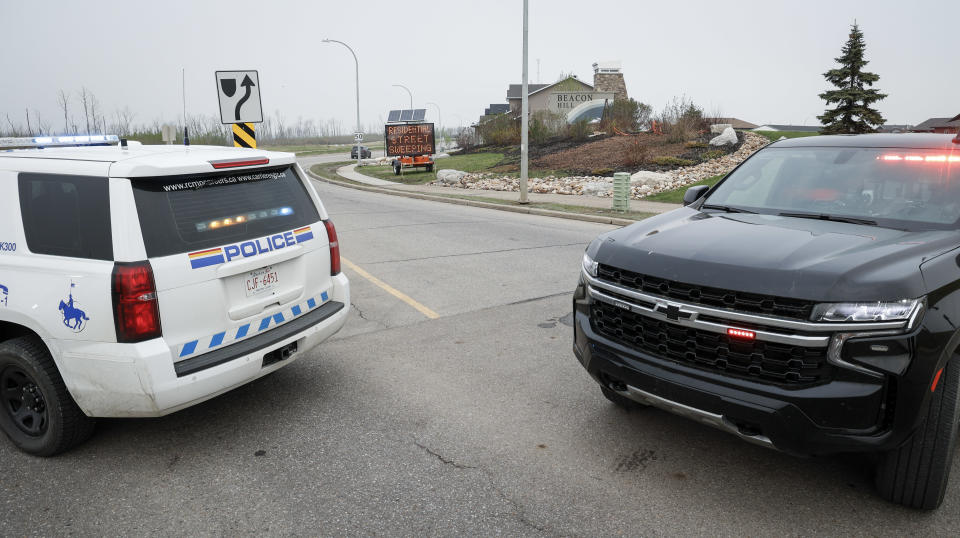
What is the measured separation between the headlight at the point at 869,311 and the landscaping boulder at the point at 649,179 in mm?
18657

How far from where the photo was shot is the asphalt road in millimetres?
3123

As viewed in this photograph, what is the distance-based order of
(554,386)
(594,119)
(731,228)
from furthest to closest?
(594,119)
(554,386)
(731,228)

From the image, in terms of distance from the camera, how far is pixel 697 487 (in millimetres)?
3402

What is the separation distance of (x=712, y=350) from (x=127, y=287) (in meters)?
3.03

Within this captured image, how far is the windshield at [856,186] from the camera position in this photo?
368 cm

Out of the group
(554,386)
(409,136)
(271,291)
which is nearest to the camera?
(271,291)

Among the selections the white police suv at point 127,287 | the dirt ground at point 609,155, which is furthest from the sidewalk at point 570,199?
the white police suv at point 127,287

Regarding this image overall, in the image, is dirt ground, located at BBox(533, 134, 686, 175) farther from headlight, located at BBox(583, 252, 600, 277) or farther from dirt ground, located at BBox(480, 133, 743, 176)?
headlight, located at BBox(583, 252, 600, 277)

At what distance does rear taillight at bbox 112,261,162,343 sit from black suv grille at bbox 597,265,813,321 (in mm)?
2524

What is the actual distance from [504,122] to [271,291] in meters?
42.0

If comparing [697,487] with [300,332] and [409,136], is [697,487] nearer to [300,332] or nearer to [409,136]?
[300,332]

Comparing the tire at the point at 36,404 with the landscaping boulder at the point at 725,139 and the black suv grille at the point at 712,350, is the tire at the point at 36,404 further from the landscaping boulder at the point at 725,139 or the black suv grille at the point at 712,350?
the landscaping boulder at the point at 725,139

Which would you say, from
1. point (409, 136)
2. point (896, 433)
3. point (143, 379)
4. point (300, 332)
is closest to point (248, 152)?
point (300, 332)

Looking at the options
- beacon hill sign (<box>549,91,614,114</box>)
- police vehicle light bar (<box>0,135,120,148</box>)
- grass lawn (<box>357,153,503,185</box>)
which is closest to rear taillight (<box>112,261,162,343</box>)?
police vehicle light bar (<box>0,135,120,148</box>)
